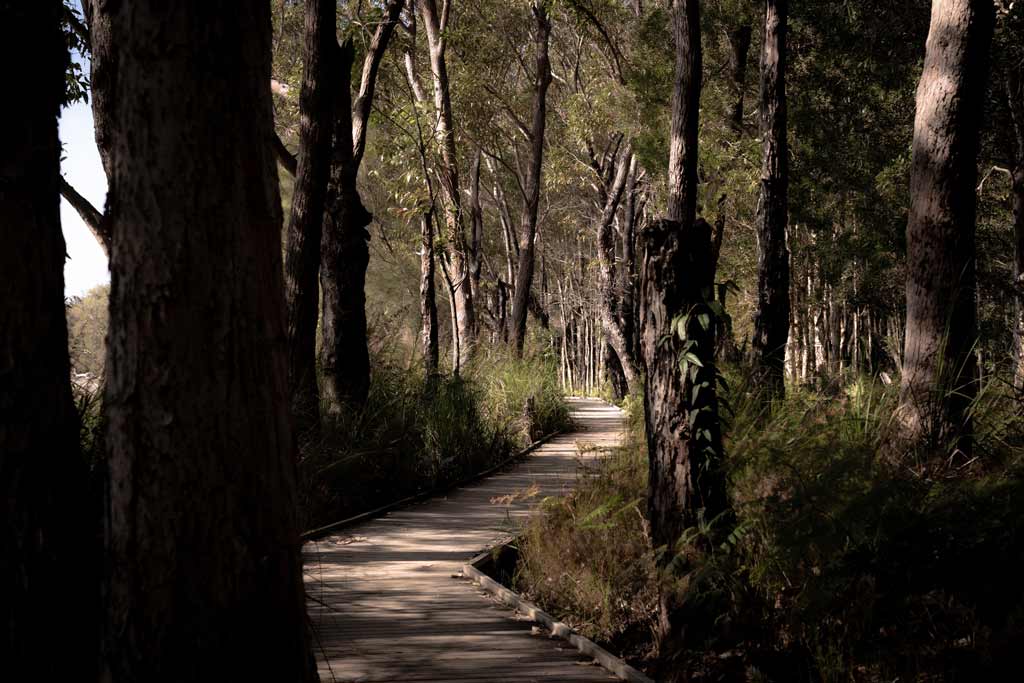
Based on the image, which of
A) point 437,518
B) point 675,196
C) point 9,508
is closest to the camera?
point 9,508

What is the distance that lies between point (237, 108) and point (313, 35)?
755 centimetres

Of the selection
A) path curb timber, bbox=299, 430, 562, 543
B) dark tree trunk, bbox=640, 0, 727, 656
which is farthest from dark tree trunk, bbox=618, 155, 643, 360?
dark tree trunk, bbox=640, 0, 727, 656

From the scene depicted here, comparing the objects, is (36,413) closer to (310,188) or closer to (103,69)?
(103,69)

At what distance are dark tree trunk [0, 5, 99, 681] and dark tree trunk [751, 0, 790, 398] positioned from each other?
9559mm

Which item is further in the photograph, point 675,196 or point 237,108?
point 675,196

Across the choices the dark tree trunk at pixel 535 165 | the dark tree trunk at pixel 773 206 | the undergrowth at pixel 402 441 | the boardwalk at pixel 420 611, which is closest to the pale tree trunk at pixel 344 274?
the undergrowth at pixel 402 441

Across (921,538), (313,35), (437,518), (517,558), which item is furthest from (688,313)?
(313,35)

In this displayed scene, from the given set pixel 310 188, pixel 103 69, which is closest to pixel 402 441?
pixel 310 188

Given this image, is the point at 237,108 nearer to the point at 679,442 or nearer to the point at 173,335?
the point at 173,335

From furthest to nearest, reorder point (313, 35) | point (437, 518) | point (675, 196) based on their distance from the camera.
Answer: point (675, 196)
point (313, 35)
point (437, 518)

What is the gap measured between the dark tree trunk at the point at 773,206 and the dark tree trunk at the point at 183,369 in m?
9.68

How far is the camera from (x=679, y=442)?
208 inches

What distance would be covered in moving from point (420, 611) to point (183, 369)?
3274 millimetres

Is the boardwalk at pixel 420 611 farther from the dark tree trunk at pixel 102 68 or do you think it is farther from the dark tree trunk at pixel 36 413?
the dark tree trunk at pixel 102 68
